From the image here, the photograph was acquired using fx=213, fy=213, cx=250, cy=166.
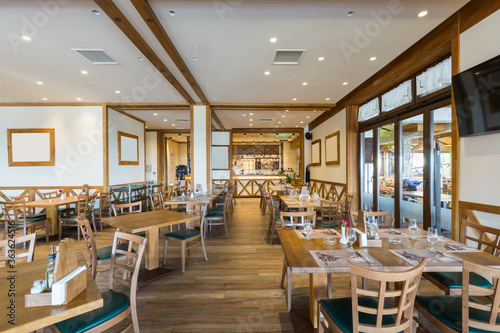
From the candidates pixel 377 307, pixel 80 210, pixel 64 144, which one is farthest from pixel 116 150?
pixel 377 307

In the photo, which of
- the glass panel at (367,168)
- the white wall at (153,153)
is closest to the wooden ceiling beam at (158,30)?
the glass panel at (367,168)

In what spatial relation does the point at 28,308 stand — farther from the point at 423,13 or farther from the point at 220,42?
the point at 423,13

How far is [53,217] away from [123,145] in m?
3.24

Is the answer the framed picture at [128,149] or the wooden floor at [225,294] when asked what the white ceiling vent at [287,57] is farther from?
the framed picture at [128,149]

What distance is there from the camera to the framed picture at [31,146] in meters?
6.40

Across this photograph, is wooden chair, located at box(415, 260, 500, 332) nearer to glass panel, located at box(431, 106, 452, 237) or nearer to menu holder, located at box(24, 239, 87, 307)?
menu holder, located at box(24, 239, 87, 307)

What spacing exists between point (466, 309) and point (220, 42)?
395 cm

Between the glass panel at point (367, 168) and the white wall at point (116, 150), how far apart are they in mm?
7715

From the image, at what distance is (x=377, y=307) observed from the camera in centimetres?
137

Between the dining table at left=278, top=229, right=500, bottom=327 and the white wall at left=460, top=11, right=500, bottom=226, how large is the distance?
101cm

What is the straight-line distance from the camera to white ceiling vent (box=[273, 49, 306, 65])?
3.71 m

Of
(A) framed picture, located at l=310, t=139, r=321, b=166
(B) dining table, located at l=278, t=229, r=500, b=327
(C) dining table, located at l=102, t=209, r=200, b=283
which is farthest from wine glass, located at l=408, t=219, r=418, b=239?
(A) framed picture, located at l=310, t=139, r=321, b=166

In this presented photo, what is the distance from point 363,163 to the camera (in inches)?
239

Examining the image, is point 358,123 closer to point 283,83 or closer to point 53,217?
point 283,83
